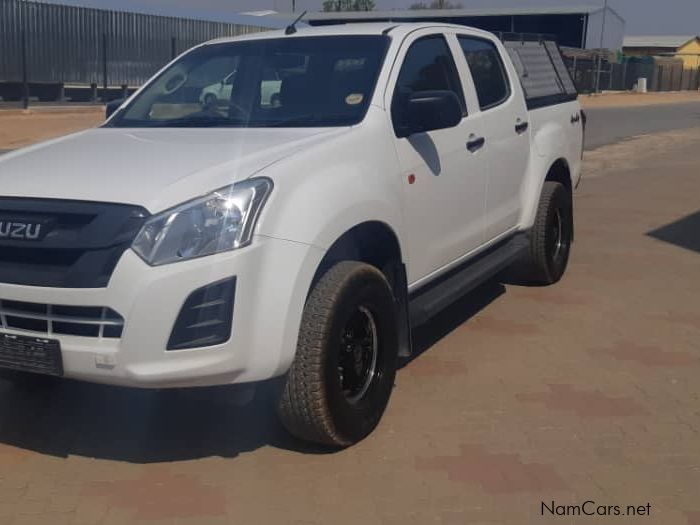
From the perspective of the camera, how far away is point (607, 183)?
13570mm

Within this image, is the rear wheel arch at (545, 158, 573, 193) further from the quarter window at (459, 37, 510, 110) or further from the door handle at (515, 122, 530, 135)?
the quarter window at (459, 37, 510, 110)

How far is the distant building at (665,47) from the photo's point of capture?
298 feet

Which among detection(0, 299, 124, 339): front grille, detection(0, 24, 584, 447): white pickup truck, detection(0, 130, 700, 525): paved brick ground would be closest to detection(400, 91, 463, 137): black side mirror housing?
detection(0, 24, 584, 447): white pickup truck

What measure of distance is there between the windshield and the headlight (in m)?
1.07

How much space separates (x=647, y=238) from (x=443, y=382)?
492 cm

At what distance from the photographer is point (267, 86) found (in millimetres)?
5051

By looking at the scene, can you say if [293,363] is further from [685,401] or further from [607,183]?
[607,183]

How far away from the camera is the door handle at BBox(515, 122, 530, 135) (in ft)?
20.2

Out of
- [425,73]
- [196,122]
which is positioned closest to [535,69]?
[425,73]

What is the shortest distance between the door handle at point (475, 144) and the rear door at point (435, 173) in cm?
2

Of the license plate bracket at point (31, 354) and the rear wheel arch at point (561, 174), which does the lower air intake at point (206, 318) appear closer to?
the license plate bracket at point (31, 354)

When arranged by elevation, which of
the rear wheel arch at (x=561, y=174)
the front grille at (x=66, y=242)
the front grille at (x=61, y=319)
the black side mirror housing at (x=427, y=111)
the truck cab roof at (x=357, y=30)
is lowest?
the front grille at (x=61, y=319)

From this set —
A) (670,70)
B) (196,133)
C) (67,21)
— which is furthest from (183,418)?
(670,70)

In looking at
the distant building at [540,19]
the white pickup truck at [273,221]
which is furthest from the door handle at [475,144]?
the distant building at [540,19]
